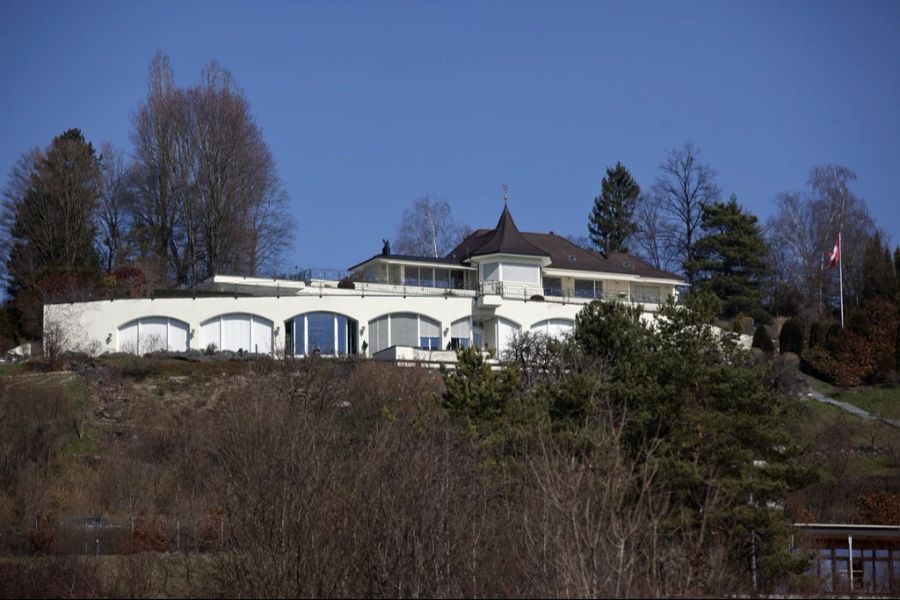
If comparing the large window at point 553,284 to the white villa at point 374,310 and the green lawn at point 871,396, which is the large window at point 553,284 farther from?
the green lawn at point 871,396

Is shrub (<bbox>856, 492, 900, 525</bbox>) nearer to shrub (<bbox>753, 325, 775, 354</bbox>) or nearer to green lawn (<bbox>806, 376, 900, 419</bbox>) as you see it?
green lawn (<bbox>806, 376, 900, 419</bbox>)

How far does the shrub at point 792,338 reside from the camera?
61219 mm

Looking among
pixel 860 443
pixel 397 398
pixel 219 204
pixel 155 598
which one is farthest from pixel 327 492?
pixel 219 204

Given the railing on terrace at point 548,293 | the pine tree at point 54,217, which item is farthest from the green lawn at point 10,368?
the railing on terrace at point 548,293

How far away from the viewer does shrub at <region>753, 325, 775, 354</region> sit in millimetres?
60719

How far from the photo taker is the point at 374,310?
54.7 meters

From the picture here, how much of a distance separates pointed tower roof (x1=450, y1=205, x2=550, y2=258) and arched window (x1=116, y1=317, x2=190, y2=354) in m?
16.4

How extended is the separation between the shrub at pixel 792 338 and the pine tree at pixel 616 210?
1807cm

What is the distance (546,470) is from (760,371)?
39.5ft

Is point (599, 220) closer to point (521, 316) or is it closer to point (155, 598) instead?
point (521, 316)

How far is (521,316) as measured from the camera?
190ft

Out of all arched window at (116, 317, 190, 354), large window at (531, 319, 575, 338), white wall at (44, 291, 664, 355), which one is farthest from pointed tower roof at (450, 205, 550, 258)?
arched window at (116, 317, 190, 354)

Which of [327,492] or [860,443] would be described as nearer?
[327,492]

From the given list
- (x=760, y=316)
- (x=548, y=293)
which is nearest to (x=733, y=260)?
(x=760, y=316)
